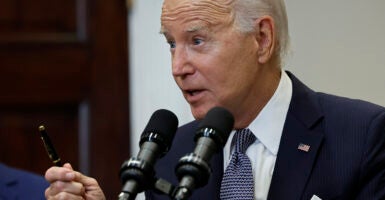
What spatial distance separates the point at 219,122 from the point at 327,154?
560 mm

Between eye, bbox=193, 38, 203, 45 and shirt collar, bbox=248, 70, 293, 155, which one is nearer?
eye, bbox=193, 38, 203, 45

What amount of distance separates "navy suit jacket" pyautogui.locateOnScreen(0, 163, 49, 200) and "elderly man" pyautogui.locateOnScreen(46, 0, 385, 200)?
1.13ft

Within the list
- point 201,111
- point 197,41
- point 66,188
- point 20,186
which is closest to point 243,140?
point 201,111

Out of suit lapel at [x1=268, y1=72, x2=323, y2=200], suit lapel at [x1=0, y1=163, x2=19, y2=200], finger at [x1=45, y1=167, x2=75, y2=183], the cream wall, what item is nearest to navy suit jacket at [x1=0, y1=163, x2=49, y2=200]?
suit lapel at [x1=0, y1=163, x2=19, y2=200]

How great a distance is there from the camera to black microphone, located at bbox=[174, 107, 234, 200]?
1.58m

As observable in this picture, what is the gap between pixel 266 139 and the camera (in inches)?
87.7

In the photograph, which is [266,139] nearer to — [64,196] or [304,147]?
[304,147]

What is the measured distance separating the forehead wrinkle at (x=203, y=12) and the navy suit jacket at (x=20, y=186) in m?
0.61

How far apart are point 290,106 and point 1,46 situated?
137 centimetres

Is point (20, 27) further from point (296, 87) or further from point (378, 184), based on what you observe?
point (378, 184)

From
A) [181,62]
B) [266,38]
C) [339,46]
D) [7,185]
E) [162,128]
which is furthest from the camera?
[339,46]

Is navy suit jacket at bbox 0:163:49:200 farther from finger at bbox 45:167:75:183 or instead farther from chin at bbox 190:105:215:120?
chin at bbox 190:105:215:120

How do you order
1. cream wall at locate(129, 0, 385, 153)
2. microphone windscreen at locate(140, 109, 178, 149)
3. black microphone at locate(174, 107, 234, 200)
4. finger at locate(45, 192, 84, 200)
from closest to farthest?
1. black microphone at locate(174, 107, 234, 200)
2. microphone windscreen at locate(140, 109, 178, 149)
3. finger at locate(45, 192, 84, 200)
4. cream wall at locate(129, 0, 385, 153)

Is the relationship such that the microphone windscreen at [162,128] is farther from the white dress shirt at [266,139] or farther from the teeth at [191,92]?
the white dress shirt at [266,139]
